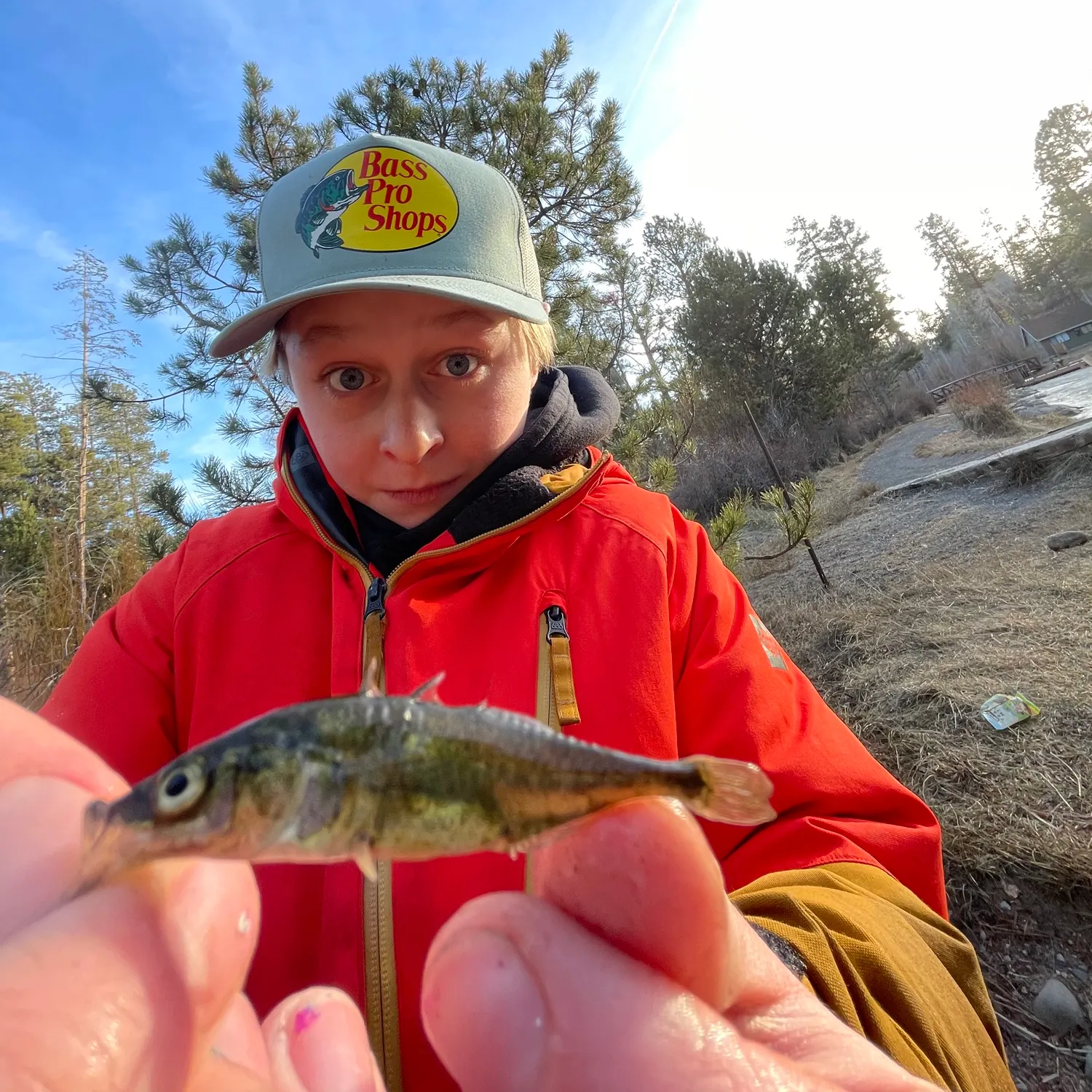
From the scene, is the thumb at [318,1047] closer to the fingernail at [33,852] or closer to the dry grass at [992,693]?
the fingernail at [33,852]

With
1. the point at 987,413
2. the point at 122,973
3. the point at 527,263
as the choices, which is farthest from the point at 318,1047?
the point at 987,413

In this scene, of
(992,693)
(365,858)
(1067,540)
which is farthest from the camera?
(1067,540)

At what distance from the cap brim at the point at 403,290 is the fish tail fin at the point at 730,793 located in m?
1.44

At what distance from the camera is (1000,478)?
9836 mm

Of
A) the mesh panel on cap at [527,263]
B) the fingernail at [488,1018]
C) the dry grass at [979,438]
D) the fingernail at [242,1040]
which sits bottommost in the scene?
the dry grass at [979,438]

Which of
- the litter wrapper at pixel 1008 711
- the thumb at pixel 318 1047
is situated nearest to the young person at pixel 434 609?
the thumb at pixel 318 1047

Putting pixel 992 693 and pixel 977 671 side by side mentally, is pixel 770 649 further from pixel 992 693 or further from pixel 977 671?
pixel 977 671

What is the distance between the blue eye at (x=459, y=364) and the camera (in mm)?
1979

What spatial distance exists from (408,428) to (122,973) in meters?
1.49

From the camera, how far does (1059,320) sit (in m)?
51.4

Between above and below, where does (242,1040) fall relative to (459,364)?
below

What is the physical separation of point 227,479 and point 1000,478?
10629 mm

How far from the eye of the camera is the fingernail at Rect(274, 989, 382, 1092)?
82 centimetres

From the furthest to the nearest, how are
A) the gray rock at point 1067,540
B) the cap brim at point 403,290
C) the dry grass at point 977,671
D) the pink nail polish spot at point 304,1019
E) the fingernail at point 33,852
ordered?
1. the gray rock at point 1067,540
2. the dry grass at point 977,671
3. the cap brim at point 403,290
4. the pink nail polish spot at point 304,1019
5. the fingernail at point 33,852
